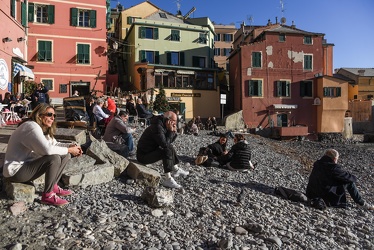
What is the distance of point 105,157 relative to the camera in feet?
22.0

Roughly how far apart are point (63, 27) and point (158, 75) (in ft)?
34.6

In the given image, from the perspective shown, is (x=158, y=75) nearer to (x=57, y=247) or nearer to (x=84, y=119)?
(x=84, y=119)

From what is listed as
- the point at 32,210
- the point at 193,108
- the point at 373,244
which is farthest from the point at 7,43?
the point at 193,108

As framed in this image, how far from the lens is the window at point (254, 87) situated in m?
35.4

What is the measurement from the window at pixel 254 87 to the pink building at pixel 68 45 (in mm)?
16012

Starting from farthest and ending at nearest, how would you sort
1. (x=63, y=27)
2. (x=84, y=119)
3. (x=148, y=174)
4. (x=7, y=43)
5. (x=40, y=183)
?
(x=63, y=27)
(x=7, y=43)
(x=84, y=119)
(x=148, y=174)
(x=40, y=183)

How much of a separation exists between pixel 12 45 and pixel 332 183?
1809 cm

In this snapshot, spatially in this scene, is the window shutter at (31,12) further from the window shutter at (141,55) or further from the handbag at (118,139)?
the handbag at (118,139)

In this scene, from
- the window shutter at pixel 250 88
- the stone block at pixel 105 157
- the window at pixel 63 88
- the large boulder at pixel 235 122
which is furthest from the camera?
the window shutter at pixel 250 88

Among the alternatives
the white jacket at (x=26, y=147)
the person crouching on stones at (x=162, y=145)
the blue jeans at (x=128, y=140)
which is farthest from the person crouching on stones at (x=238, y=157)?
the white jacket at (x=26, y=147)

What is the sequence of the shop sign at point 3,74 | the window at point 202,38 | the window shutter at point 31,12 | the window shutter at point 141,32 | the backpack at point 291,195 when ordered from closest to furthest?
the backpack at point 291,195
the shop sign at point 3,74
the window shutter at point 31,12
the window shutter at point 141,32
the window at point 202,38

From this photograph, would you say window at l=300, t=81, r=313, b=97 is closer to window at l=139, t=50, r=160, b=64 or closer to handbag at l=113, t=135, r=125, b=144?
window at l=139, t=50, r=160, b=64

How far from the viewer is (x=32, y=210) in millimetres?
4684

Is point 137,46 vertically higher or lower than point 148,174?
higher
